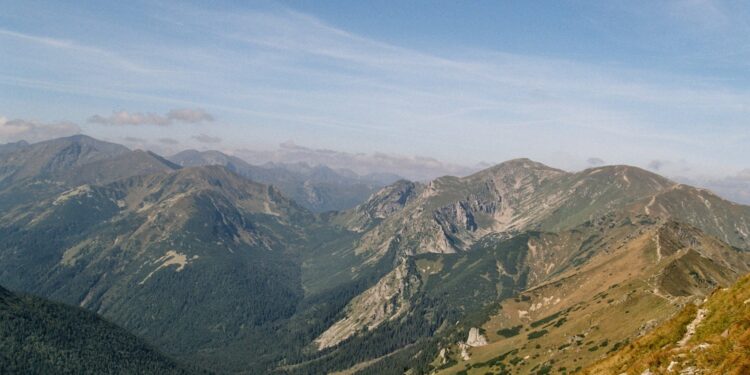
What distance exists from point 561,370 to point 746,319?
528 feet

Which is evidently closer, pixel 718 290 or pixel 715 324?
pixel 715 324

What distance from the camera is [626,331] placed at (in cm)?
19638

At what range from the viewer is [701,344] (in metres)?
47.8

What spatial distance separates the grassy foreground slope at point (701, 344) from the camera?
42875 mm

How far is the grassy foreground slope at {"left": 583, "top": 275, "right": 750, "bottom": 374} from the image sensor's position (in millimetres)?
42875

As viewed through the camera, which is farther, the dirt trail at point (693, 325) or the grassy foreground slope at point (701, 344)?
the dirt trail at point (693, 325)

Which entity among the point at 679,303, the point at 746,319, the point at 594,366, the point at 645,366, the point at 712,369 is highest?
the point at 746,319

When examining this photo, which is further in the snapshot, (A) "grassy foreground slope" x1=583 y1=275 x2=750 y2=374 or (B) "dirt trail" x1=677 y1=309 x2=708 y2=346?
(B) "dirt trail" x1=677 y1=309 x2=708 y2=346

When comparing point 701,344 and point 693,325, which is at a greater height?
point 701,344

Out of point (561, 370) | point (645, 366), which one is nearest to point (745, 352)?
point (645, 366)

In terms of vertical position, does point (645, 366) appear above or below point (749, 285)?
below

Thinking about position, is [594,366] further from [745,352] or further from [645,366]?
[745,352]

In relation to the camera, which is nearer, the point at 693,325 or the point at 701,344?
the point at 701,344

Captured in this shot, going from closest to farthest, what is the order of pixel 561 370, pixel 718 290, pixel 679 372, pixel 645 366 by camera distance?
pixel 679 372
pixel 645 366
pixel 718 290
pixel 561 370
